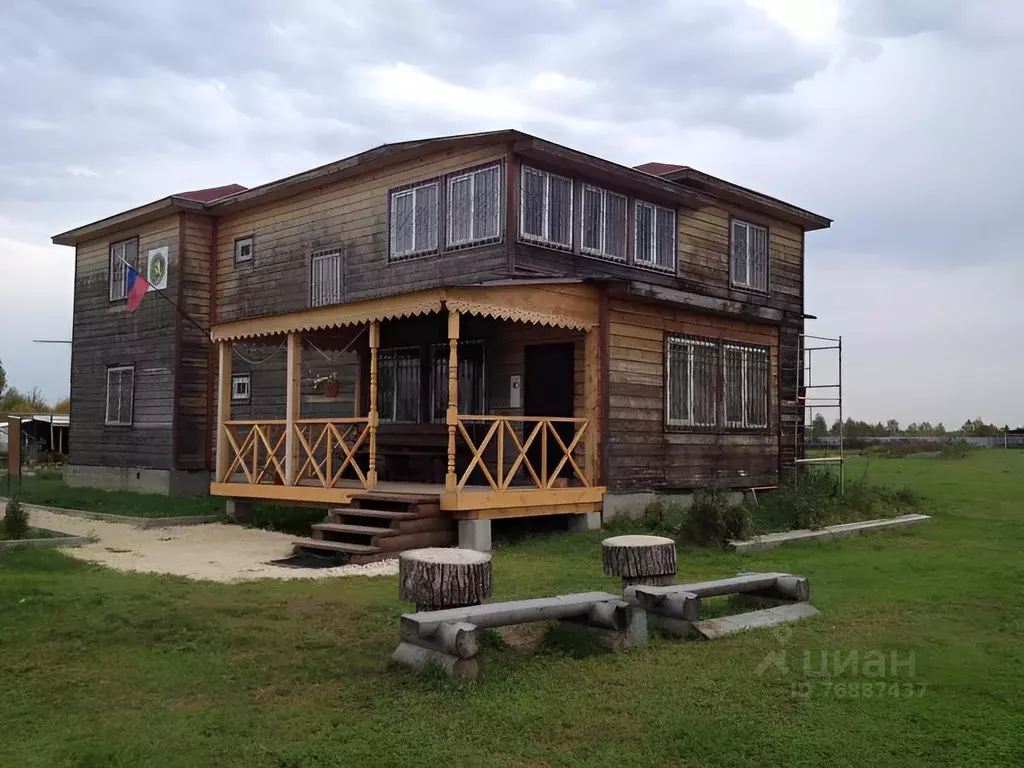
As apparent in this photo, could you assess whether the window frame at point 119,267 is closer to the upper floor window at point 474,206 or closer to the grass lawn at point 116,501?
the grass lawn at point 116,501

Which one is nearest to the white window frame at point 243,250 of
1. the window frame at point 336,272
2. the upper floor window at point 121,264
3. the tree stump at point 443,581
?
the window frame at point 336,272

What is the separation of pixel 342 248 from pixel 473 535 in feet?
22.4

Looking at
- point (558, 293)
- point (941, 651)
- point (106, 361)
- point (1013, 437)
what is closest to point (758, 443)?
point (558, 293)

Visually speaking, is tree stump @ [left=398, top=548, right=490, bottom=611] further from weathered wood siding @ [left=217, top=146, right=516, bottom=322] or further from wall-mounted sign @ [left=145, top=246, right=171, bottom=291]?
wall-mounted sign @ [left=145, top=246, right=171, bottom=291]

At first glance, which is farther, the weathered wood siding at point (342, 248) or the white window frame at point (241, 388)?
the white window frame at point (241, 388)

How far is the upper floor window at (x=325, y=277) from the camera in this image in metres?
15.7

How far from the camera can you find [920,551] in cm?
1120

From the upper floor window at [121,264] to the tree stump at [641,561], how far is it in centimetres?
1561

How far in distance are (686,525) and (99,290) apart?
15.0m

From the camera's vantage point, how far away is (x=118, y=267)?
20.0 meters

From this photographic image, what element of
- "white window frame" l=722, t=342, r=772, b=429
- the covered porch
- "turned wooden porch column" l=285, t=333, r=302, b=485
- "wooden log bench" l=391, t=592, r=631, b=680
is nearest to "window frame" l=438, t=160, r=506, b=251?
the covered porch

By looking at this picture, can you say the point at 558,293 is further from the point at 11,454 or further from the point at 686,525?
the point at 11,454

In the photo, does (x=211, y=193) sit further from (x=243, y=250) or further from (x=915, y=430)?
(x=915, y=430)

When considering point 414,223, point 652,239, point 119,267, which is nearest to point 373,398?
point 414,223
